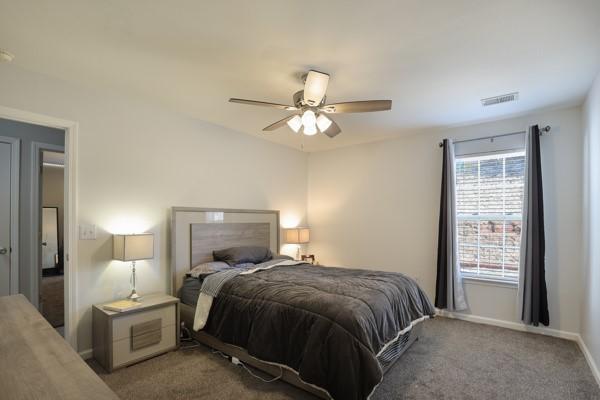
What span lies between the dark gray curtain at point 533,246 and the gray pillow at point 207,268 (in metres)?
3.32

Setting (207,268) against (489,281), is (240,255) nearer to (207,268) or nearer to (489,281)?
(207,268)

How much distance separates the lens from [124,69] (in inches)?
102

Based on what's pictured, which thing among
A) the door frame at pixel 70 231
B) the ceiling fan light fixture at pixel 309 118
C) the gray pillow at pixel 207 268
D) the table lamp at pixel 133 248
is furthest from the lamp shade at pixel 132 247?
the ceiling fan light fixture at pixel 309 118

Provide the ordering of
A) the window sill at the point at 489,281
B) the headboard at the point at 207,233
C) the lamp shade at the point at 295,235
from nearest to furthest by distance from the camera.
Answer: the headboard at the point at 207,233, the window sill at the point at 489,281, the lamp shade at the point at 295,235

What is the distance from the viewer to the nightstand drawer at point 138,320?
266cm

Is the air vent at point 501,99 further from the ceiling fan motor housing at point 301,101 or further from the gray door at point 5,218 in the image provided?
the gray door at point 5,218

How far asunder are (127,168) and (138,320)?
4.90ft

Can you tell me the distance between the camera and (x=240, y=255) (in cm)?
376

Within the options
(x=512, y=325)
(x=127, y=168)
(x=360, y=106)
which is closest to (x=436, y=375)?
(x=512, y=325)

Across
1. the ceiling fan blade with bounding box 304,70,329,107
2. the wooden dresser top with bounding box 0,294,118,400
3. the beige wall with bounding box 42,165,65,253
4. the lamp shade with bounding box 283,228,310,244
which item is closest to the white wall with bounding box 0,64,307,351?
the lamp shade with bounding box 283,228,310,244

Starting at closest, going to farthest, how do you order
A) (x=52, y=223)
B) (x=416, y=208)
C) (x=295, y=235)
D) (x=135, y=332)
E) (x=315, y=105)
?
(x=315, y=105), (x=135, y=332), (x=416, y=208), (x=295, y=235), (x=52, y=223)

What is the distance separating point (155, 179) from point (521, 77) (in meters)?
3.68

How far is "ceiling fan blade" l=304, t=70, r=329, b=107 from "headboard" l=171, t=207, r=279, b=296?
1.99 m

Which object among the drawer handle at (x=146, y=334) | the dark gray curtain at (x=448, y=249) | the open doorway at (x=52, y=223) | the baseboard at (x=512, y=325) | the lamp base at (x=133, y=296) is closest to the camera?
the drawer handle at (x=146, y=334)
